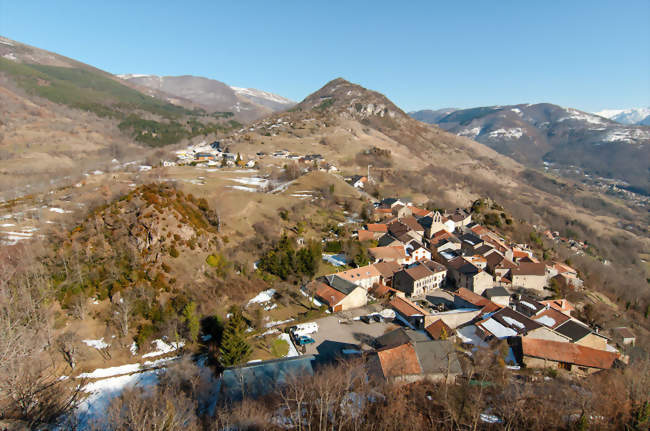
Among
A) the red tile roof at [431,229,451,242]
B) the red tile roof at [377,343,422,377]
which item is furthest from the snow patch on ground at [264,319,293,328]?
the red tile roof at [431,229,451,242]

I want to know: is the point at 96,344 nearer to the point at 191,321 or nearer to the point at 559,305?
the point at 191,321

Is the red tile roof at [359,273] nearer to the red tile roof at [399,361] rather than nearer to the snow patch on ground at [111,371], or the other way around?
the red tile roof at [399,361]

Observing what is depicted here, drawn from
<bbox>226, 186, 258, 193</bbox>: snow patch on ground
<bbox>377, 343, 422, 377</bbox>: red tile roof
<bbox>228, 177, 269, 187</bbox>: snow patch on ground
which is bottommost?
<bbox>377, 343, 422, 377</bbox>: red tile roof

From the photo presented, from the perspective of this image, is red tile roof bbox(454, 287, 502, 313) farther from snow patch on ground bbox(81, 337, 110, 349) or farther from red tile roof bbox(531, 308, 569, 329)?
snow patch on ground bbox(81, 337, 110, 349)

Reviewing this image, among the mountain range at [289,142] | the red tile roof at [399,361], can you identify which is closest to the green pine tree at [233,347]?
the red tile roof at [399,361]

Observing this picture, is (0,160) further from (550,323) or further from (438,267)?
(550,323)
